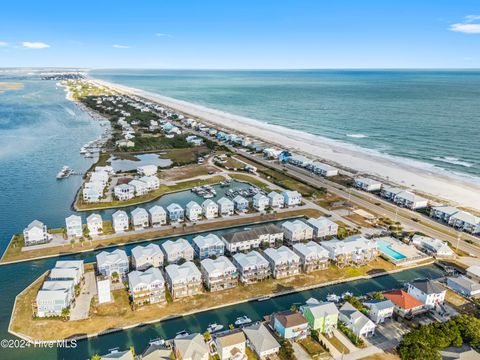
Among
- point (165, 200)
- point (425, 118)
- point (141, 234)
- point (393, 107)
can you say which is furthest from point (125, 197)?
point (393, 107)

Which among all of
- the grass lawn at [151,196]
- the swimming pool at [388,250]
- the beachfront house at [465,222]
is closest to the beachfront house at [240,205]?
the grass lawn at [151,196]

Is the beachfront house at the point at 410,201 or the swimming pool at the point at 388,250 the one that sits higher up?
the beachfront house at the point at 410,201

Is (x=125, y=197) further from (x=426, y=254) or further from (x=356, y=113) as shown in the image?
(x=356, y=113)

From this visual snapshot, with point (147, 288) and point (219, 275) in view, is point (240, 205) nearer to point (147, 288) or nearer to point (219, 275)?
point (219, 275)

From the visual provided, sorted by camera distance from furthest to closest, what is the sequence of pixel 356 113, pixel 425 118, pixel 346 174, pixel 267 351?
pixel 356 113
pixel 425 118
pixel 346 174
pixel 267 351

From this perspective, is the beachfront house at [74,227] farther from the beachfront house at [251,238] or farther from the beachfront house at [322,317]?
the beachfront house at [322,317]

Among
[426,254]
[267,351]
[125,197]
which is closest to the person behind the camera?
[267,351]

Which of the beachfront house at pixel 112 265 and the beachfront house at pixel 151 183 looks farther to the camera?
the beachfront house at pixel 151 183

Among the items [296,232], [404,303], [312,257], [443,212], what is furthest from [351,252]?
[443,212]
